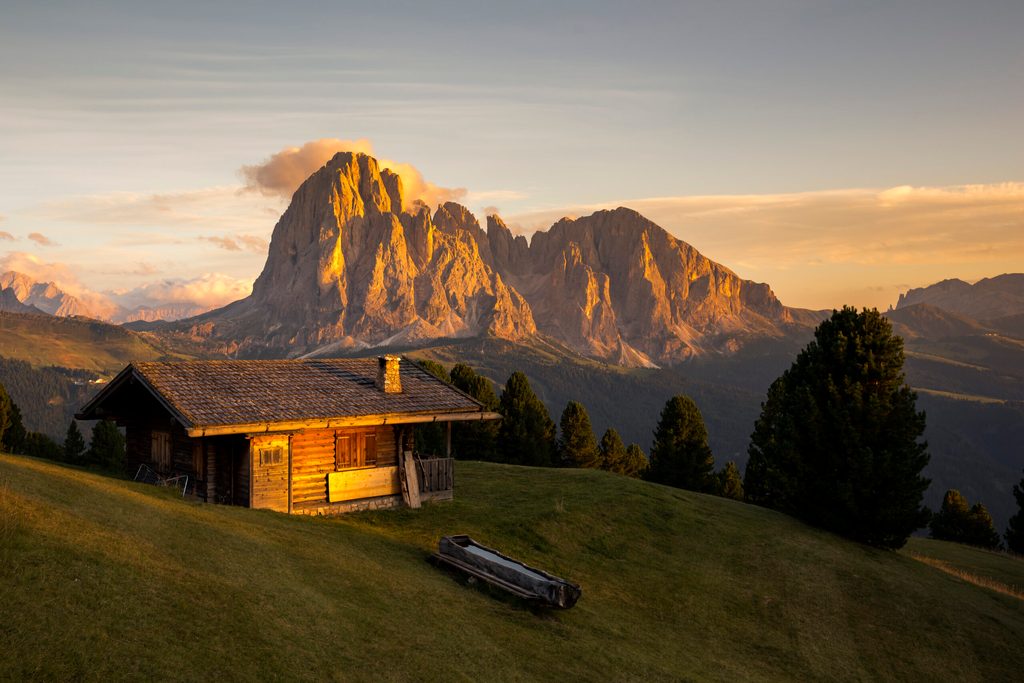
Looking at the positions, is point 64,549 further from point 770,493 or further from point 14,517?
point 770,493

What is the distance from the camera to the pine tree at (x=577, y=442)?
77.6 metres

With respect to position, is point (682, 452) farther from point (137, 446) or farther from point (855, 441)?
point (137, 446)

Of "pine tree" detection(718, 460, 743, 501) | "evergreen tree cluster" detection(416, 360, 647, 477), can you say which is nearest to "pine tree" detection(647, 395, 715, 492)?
"pine tree" detection(718, 460, 743, 501)

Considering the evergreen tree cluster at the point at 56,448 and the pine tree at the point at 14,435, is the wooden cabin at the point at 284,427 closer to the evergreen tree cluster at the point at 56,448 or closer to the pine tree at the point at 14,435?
the evergreen tree cluster at the point at 56,448

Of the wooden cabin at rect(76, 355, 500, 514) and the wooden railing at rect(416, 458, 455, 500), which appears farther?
the wooden railing at rect(416, 458, 455, 500)

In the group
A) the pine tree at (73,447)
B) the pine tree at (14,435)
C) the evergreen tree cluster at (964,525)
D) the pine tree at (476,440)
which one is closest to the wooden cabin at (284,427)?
the pine tree at (476,440)

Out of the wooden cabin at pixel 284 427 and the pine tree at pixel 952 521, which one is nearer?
the wooden cabin at pixel 284 427

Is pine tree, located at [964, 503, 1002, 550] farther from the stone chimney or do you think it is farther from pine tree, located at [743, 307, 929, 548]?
the stone chimney

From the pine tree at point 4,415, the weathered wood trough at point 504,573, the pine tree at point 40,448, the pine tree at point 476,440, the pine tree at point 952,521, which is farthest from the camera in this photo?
the pine tree at point 40,448

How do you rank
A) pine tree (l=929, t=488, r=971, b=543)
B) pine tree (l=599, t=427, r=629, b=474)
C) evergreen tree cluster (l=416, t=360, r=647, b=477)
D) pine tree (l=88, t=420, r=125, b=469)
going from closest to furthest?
pine tree (l=929, t=488, r=971, b=543) < evergreen tree cluster (l=416, t=360, r=647, b=477) < pine tree (l=88, t=420, r=125, b=469) < pine tree (l=599, t=427, r=629, b=474)

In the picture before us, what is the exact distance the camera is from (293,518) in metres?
26.2

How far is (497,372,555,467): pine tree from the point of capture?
236ft

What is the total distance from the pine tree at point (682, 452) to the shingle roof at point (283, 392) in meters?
40.7

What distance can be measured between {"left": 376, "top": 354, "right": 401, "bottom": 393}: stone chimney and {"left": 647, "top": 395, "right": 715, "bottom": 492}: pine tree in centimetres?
4258
